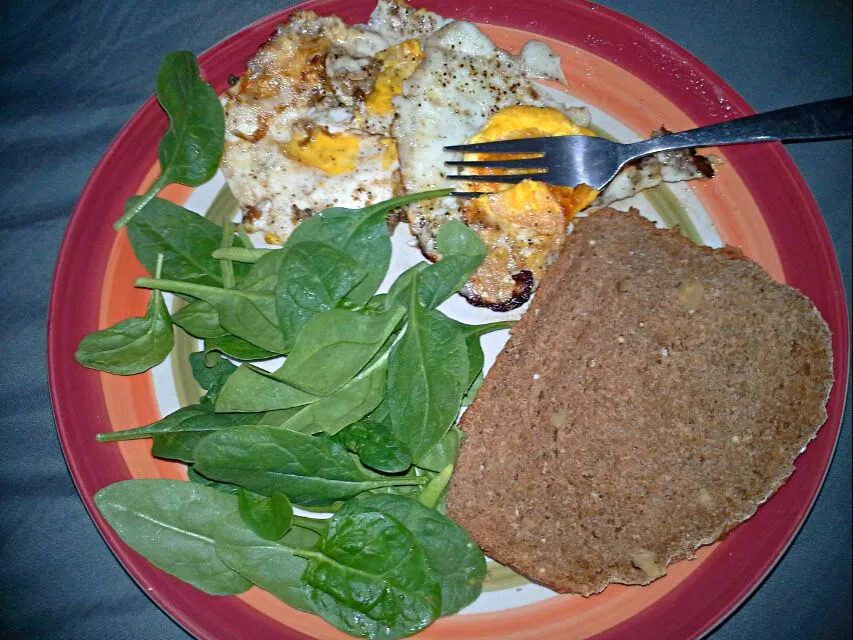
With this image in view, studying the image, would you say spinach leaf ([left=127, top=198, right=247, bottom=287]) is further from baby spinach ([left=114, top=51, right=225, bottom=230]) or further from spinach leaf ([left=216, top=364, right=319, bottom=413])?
spinach leaf ([left=216, top=364, right=319, bottom=413])

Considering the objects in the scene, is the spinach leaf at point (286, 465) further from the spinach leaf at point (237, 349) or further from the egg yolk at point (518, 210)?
the egg yolk at point (518, 210)

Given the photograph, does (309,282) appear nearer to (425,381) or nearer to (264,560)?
(425,381)

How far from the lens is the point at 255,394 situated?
1717 millimetres

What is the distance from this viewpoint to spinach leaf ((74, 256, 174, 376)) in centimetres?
188

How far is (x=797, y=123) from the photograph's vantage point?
1841 mm

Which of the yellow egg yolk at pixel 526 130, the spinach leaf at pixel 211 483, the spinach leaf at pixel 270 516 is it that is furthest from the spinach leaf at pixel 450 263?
the spinach leaf at pixel 211 483

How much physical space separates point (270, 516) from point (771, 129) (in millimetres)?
1885

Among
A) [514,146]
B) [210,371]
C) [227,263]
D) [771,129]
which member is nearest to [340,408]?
[210,371]

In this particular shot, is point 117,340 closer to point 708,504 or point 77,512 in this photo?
point 77,512

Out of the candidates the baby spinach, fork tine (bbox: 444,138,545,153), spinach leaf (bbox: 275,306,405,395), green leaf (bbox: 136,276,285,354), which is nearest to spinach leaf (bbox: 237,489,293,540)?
spinach leaf (bbox: 275,306,405,395)

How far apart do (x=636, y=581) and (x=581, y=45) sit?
5.77 ft

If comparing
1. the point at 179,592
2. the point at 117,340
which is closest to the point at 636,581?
the point at 179,592

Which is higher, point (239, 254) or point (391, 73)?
point (391, 73)

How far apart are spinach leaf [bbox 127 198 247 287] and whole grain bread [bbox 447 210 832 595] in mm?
985
